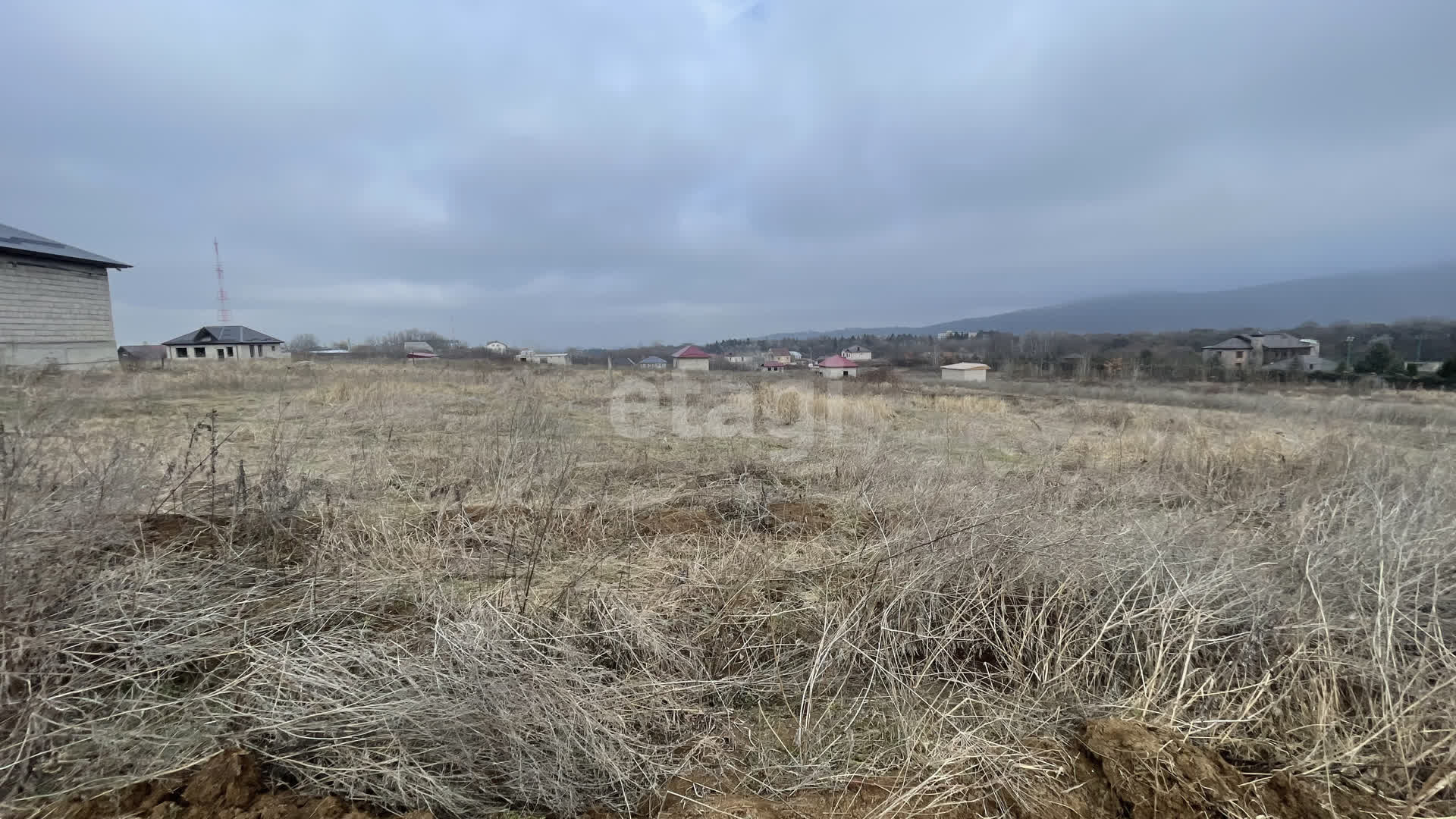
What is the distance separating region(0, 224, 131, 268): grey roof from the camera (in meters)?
15.7

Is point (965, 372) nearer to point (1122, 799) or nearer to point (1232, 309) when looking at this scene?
point (1122, 799)

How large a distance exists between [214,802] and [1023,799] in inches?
96.9

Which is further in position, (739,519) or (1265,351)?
(1265,351)

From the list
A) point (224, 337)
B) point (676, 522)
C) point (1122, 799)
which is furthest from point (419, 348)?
point (1122, 799)

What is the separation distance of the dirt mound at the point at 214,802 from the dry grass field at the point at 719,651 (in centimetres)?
1

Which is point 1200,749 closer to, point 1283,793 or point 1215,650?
point 1283,793

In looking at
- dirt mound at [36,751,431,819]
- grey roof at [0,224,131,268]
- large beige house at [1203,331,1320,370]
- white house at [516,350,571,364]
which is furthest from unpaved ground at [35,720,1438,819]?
large beige house at [1203,331,1320,370]

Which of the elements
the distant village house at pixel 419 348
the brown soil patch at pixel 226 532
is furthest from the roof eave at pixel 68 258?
the distant village house at pixel 419 348

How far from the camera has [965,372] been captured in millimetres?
43750

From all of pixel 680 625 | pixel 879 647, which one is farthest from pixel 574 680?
pixel 879 647

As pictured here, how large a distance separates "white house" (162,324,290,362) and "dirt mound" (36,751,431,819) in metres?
53.7

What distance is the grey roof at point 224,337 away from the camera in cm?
4338

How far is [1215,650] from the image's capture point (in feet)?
7.71

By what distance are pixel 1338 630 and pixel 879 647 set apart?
6.17 feet
